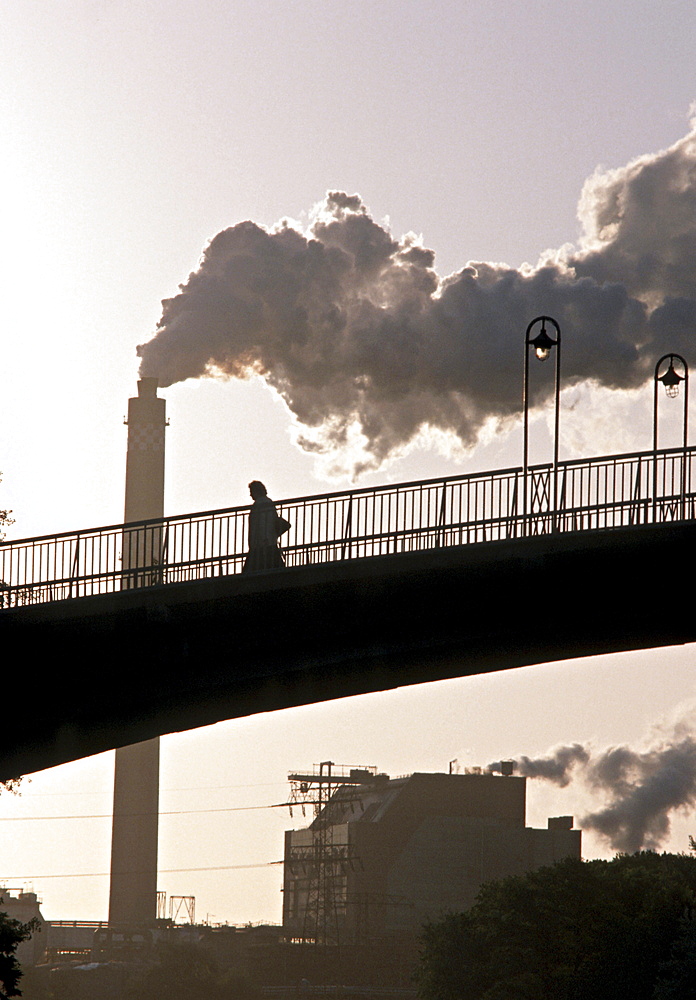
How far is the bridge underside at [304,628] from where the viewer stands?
27188 millimetres

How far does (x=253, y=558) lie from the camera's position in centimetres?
2788

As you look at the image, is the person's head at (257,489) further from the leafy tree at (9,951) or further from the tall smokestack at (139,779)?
the tall smokestack at (139,779)

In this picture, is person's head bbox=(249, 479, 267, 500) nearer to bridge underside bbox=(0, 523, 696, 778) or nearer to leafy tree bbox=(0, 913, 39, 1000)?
bridge underside bbox=(0, 523, 696, 778)

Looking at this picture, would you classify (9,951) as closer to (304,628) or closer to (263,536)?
(304,628)

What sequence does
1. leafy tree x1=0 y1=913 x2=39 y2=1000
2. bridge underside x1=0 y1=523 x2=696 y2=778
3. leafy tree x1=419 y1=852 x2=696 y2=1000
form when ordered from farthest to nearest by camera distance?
leafy tree x1=419 y1=852 x2=696 y2=1000, leafy tree x1=0 y1=913 x2=39 y2=1000, bridge underside x1=0 y1=523 x2=696 y2=778

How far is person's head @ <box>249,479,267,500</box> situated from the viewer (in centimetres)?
2834

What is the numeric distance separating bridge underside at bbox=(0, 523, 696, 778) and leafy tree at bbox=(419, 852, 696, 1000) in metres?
26.0

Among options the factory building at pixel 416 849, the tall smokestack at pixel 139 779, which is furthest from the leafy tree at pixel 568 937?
the factory building at pixel 416 849

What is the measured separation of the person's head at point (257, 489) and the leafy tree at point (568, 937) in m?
29.8

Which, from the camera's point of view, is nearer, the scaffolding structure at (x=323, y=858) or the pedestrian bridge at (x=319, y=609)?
the pedestrian bridge at (x=319, y=609)

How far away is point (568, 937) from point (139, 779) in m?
28.9

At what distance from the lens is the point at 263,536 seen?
27938mm

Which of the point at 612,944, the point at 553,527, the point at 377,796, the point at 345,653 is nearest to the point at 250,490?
→ the point at 345,653

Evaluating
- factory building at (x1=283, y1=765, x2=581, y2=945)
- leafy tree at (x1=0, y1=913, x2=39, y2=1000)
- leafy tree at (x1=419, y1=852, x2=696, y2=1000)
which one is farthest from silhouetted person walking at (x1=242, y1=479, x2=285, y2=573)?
factory building at (x1=283, y1=765, x2=581, y2=945)
